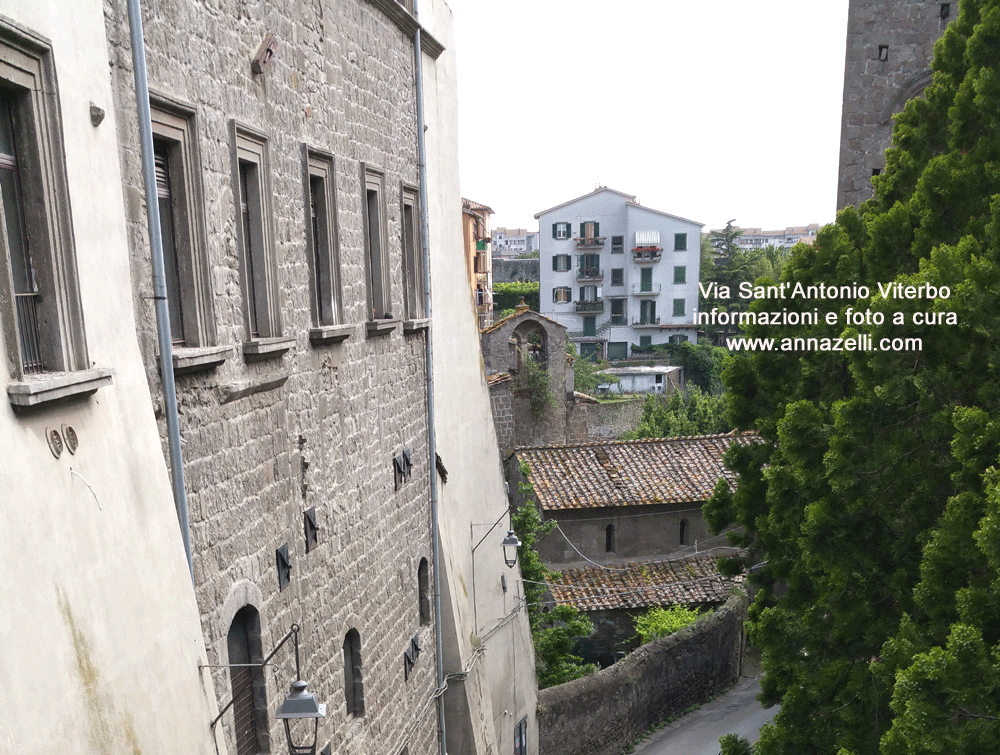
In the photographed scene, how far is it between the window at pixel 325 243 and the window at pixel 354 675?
9.84ft

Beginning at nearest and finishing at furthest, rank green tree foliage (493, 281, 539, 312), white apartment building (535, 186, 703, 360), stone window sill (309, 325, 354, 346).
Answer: stone window sill (309, 325, 354, 346)
white apartment building (535, 186, 703, 360)
green tree foliage (493, 281, 539, 312)

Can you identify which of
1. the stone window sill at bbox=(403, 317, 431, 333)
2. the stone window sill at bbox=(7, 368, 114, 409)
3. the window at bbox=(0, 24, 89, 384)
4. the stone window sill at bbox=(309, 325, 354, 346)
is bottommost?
the stone window sill at bbox=(403, 317, 431, 333)

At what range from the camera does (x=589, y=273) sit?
53.6 meters

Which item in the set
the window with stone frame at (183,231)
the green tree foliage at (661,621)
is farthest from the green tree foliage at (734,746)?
the green tree foliage at (661,621)

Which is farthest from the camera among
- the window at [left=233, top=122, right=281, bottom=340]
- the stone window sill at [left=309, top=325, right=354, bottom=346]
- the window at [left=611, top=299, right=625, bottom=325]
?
the window at [left=611, top=299, right=625, bottom=325]

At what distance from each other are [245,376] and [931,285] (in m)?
5.61

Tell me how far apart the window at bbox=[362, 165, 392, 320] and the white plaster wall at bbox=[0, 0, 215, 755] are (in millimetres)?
4357

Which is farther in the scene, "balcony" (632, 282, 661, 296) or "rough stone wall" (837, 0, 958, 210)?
"balcony" (632, 282, 661, 296)

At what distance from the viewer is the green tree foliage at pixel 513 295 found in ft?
192

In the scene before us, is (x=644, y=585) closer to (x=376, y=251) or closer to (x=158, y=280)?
(x=376, y=251)

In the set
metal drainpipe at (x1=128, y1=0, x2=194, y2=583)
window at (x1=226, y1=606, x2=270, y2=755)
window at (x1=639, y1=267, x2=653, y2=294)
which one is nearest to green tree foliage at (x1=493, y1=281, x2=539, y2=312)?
window at (x1=639, y1=267, x2=653, y2=294)

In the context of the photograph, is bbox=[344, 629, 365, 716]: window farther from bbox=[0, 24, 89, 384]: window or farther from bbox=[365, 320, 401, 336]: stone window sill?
bbox=[0, 24, 89, 384]: window

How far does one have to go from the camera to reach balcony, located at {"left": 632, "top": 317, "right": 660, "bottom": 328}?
53.7m

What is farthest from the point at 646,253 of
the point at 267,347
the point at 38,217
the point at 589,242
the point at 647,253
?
the point at 38,217
